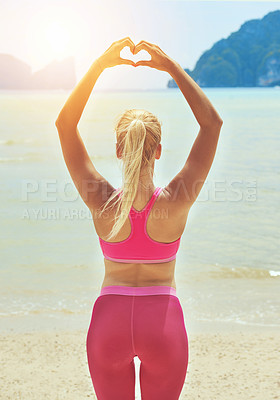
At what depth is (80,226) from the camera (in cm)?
821

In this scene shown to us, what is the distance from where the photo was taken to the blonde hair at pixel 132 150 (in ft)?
5.88

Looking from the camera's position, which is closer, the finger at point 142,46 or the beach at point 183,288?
the finger at point 142,46

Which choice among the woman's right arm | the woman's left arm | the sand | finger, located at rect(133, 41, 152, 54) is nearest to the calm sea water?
the woman's left arm

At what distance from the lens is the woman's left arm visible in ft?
6.18

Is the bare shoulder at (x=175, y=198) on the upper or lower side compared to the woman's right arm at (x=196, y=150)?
lower

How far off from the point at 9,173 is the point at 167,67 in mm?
13042

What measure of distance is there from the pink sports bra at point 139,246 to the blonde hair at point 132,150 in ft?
0.15

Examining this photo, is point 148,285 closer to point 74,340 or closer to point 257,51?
point 74,340

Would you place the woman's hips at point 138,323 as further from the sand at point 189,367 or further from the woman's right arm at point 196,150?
the sand at point 189,367

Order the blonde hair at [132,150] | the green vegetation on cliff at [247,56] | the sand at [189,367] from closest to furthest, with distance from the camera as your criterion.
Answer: the blonde hair at [132,150] → the sand at [189,367] → the green vegetation on cliff at [247,56]

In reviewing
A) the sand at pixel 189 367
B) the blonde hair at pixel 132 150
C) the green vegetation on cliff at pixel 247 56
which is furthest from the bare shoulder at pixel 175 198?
the green vegetation on cliff at pixel 247 56

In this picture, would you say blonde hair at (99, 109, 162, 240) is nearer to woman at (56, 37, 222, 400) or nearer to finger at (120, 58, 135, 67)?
woman at (56, 37, 222, 400)

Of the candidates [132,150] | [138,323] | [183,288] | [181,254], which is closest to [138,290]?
[138,323]

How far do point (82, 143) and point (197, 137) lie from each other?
0.45 metres
